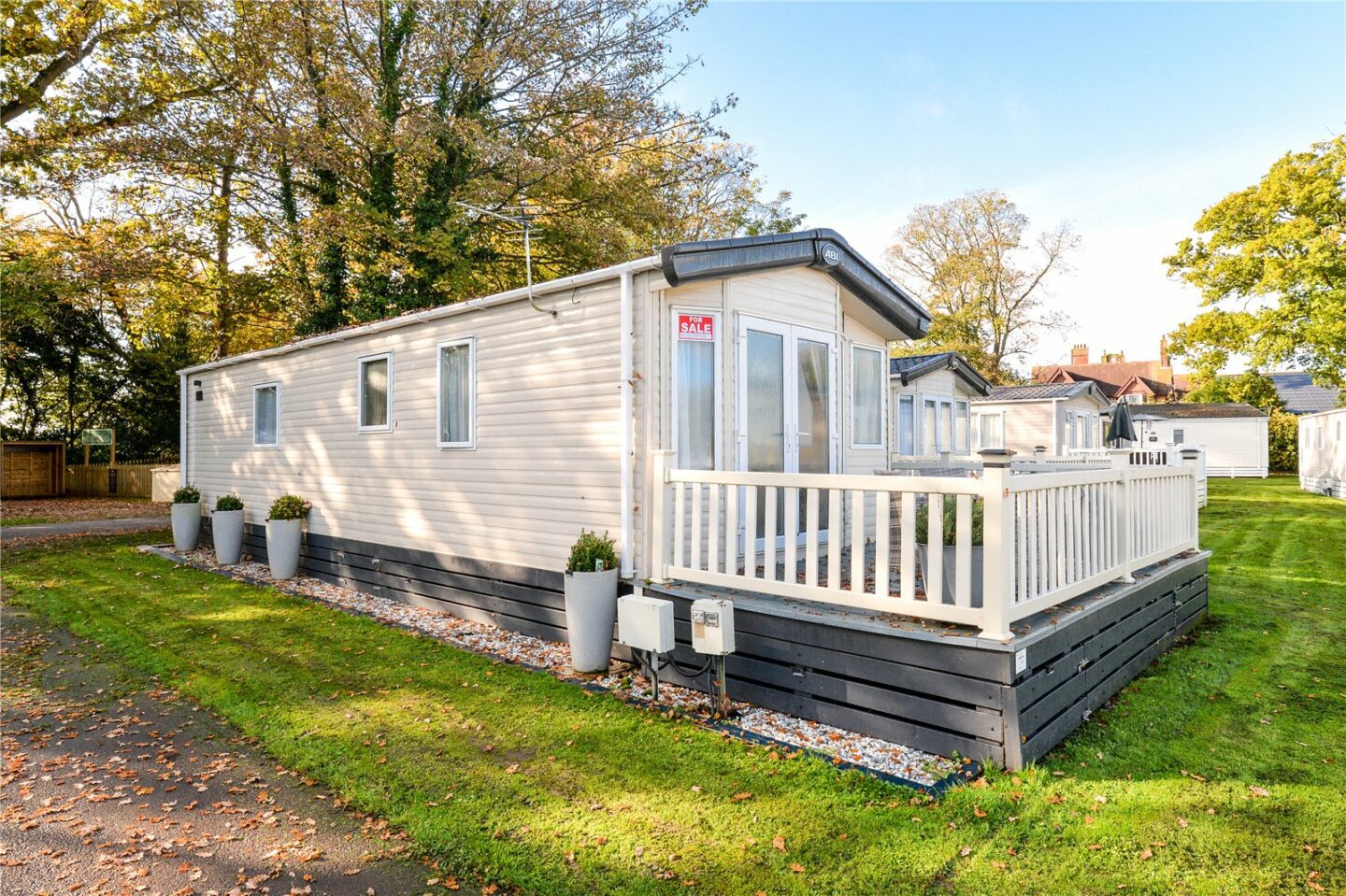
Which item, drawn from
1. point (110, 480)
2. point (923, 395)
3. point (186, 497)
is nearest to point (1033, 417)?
point (923, 395)

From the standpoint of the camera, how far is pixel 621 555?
5.58m

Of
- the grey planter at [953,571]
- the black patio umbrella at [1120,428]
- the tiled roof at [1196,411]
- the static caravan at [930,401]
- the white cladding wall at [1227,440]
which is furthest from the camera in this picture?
the tiled roof at [1196,411]

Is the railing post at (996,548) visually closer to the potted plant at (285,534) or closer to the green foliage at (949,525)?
the green foliage at (949,525)

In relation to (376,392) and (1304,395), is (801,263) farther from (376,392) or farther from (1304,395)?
(1304,395)

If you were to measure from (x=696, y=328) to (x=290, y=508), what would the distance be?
6.43 m

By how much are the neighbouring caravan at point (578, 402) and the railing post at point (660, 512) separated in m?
0.23

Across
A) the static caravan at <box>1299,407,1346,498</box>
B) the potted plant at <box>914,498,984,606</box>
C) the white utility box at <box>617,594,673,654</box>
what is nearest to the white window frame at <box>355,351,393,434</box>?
the white utility box at <box>617,594,673,654</box>

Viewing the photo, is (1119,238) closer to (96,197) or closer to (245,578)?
(245,578)

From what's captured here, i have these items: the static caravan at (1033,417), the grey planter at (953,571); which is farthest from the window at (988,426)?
the grey planter at (953,571)

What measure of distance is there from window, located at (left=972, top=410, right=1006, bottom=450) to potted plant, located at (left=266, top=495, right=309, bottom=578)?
66.2ft

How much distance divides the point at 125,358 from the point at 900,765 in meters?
23.9

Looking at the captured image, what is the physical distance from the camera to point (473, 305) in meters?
6.84

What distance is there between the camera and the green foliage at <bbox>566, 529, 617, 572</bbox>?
17.8ft

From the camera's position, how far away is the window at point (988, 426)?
23.4 m
